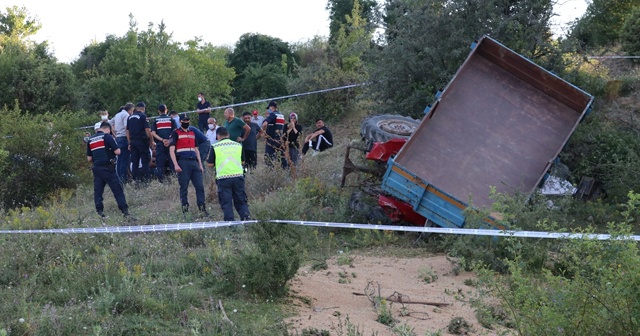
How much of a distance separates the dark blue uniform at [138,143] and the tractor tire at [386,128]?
5129 millimetres

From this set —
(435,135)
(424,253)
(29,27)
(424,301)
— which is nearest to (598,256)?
(424,301)

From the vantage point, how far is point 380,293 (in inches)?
317

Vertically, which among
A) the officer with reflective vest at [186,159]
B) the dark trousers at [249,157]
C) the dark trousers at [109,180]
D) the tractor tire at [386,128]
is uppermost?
the tractor tire at [386,128]

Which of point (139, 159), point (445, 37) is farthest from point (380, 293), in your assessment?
point (139, 159)

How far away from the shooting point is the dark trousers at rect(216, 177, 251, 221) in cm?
1132

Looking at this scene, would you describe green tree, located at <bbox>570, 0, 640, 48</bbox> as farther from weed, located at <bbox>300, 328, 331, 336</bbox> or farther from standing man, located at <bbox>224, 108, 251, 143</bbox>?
weed, located at <bbox>300, 328, 331, 336</bbox>

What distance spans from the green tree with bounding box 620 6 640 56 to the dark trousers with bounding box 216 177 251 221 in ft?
48.3

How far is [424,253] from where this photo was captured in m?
10.4

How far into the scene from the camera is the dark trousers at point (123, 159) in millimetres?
16656

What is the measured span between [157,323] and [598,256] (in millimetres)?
3605

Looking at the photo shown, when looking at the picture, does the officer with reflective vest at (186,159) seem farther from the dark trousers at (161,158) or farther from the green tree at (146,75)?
the green tree at (146,75)

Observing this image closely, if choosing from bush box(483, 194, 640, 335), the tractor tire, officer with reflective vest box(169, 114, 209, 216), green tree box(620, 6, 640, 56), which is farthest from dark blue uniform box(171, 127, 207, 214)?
green tree box(620, 6, 640, 56)

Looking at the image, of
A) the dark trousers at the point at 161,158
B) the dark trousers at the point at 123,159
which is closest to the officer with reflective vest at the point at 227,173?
the dark trousers at the point at 161,158

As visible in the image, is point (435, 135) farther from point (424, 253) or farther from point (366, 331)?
point (366, 331)
